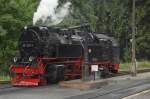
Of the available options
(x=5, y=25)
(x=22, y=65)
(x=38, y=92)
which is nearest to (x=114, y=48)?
(x=5, y=25)

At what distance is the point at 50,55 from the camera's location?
2569cm

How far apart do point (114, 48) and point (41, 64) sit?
10147mm

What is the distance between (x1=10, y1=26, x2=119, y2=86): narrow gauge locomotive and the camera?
79.9 ft

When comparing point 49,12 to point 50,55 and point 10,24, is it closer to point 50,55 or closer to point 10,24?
point 50,55

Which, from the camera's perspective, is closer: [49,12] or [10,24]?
[49,12]

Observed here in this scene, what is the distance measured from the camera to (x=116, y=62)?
33.6m

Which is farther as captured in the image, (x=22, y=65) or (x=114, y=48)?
(x=114, y=48)

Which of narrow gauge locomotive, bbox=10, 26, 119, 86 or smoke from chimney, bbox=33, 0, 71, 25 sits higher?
smoke from chimney, bbox=33, 0, 71, 25

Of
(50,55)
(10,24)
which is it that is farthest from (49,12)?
(10,24)

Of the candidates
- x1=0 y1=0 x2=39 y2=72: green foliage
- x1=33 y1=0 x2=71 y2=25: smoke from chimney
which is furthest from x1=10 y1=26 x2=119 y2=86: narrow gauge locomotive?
x1=0 y1=0 x2=39 y2=72: green foliage

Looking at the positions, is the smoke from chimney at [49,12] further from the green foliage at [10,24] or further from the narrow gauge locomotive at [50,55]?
the green foliage at [10,24]

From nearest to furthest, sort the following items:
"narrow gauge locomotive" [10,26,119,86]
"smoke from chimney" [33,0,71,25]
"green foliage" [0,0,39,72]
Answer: "narrow gauge locomotive" [10,26,119,86], "smoke from chimney" [33,0,71,25], "green foliage" [0,0,39,72]

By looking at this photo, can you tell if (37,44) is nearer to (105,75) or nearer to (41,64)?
(41,64)

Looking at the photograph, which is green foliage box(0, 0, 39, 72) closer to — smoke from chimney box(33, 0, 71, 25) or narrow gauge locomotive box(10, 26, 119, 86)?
narrow gauge locomotive box(10, 26, 119, 86)
